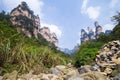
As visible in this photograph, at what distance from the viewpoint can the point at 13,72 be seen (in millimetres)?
12188

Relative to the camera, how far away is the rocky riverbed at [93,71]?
39.8ft

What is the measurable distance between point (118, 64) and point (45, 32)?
113 meters

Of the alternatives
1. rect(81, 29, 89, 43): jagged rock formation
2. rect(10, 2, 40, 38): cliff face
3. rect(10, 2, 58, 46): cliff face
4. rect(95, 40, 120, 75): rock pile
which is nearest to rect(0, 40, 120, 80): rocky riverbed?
rect(95, 40, 120, 75): rock pile

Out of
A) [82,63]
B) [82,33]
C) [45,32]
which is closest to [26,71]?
[82,63]

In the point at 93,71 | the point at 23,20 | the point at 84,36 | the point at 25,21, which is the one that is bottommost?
the point at 93,71

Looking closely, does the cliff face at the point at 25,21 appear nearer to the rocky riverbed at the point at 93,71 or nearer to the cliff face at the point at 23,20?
the cliff face at the point at 23,20

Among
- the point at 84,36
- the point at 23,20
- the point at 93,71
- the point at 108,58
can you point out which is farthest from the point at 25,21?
the point at 93,71

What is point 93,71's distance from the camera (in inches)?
576

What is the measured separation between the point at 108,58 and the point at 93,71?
13.1ft

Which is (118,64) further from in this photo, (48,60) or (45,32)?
(45,32)

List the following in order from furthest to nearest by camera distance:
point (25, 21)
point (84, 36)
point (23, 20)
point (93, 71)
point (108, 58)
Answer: point (84, 36)
point (23, 20)
point (25, 21)
point (108, 58)
point (93, 71)

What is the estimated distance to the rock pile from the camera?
15830 mm

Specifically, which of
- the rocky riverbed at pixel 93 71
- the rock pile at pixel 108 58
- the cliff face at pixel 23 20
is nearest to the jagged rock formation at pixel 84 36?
the cliff face at pixel 23 20

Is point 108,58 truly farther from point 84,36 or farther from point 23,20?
point 84,36
